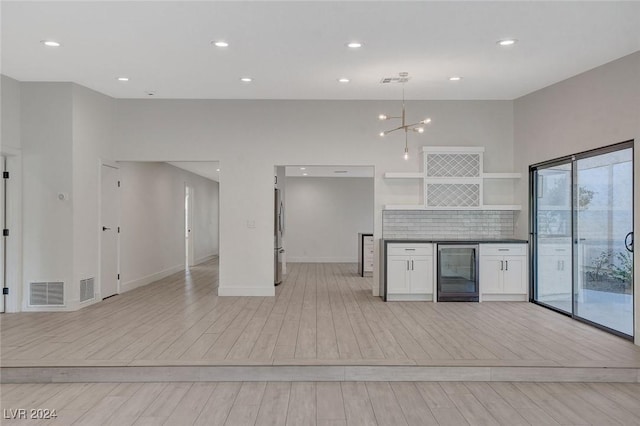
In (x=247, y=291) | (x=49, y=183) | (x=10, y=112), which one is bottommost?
(x=247, y=291)

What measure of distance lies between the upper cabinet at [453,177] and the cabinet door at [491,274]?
2.61 feet

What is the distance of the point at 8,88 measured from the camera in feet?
18.9

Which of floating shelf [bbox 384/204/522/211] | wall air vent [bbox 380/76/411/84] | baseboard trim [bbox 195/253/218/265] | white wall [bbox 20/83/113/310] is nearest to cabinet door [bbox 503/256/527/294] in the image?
floating shelf [bbox 384/204/522/211]

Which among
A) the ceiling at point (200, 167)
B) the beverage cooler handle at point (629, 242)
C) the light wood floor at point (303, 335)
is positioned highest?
the ceiling at point (200, 167)

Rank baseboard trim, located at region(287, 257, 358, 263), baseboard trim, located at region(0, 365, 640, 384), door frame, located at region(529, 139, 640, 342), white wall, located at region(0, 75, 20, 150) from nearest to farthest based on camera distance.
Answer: baseboard trim, located at region(0, 365, 640, 384) < door frame, located at region(529, 139, 640, 342) < white wall, located at region(0, 75, 20, 150) < baseboard trim, located at region(287, 257, 358, 263)

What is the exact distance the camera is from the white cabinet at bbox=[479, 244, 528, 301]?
6594 mm

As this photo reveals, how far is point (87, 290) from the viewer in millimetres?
6309

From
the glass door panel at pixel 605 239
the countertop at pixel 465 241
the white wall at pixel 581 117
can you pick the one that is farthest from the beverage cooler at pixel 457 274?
the glass door panel at pixel 605 239

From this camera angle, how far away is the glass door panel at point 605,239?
15.7 feet

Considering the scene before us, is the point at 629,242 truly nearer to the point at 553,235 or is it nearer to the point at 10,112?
the point at 553,235

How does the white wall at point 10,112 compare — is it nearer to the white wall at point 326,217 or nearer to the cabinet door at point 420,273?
the cabinet door at point 420,273

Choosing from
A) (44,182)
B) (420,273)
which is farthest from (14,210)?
(420,273)

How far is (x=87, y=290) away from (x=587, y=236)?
257 inches

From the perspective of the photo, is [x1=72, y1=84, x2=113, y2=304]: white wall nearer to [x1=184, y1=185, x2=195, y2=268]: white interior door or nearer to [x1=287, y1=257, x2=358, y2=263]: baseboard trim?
[x1=184, y1=185, x2=195, y2=268]: white interior door
